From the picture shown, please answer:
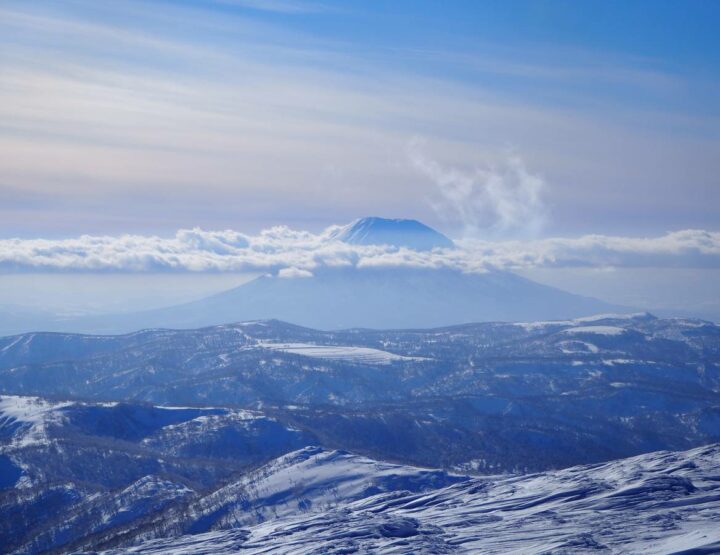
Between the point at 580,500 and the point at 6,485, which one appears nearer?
the point at 580,500

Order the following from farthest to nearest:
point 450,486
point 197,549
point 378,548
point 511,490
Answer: point 450,486 < point 511,490 < point 197,549 < point 378,548

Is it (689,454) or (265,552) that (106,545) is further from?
(689,454)

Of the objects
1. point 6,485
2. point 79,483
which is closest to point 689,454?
point 79,483

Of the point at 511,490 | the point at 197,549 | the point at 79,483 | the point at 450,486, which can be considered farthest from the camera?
the point at 79,483

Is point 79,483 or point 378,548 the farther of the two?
point 79,483

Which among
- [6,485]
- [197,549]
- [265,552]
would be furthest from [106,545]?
[6,485]

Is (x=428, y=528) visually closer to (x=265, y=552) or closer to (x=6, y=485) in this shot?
(x=265, y=552)
